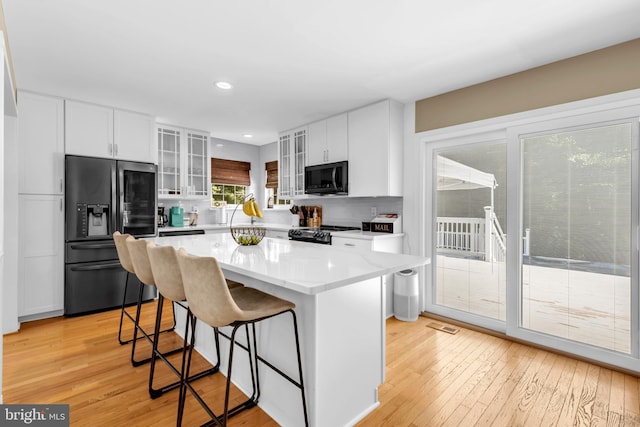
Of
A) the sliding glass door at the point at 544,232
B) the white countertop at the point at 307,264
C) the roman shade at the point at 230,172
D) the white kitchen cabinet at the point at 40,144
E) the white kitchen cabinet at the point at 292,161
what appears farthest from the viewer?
the roman shade at the point at 230,172

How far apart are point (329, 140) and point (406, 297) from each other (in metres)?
2.16

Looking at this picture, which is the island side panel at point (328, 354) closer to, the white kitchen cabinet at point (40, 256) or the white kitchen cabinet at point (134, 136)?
the white kitchen cabinet at point (40, 256)

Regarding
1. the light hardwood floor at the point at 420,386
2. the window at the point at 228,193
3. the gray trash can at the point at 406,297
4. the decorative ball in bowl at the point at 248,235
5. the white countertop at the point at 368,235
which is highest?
the window at the point at 228,193

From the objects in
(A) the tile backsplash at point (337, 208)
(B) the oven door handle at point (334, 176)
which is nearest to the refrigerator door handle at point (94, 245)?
(A) the tile backsplash at point (337, 208)

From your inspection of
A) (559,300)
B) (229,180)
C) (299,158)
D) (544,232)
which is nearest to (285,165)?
(299,158)

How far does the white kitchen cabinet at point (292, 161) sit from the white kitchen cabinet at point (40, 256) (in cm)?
276

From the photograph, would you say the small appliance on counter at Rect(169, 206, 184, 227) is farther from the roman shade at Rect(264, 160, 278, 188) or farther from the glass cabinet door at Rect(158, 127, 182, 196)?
the roman shade at Rect(264, 160, 278, 188)

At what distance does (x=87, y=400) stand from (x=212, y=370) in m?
0.75

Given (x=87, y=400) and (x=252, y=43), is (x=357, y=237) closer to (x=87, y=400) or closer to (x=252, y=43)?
(x=252, y=43)

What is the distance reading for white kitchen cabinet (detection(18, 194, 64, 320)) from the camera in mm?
3287

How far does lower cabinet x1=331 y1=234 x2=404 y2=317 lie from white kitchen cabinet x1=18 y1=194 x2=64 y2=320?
9.96 ft

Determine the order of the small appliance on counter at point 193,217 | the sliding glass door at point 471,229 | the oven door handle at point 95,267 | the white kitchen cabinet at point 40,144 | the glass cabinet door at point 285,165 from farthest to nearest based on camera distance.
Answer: the small appliance on counter at point 193,217 → the glass cabinet door at point 285,165 → the oven door handle at point 95,267 → the white kitchen cabinet at point 40,144 → the sliding glass door at point 471,229

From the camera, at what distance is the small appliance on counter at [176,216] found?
15.7ft

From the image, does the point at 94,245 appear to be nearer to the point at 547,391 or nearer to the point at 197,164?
the point at 197,164
